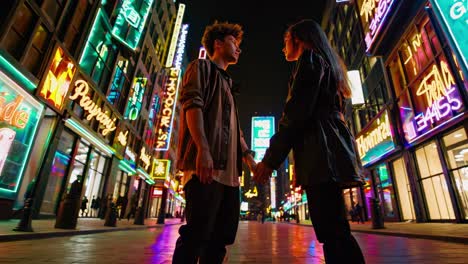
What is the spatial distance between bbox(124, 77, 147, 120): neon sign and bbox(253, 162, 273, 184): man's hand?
21.7 metres

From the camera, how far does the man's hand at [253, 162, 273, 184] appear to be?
1899 millimetres

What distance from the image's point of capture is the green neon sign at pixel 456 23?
896 centimetres

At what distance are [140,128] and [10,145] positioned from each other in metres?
17.0

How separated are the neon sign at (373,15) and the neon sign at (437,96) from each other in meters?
4.36

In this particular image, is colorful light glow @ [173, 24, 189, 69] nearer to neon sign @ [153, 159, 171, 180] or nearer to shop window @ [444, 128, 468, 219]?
neon sign @ [153, 159, 171, 180]

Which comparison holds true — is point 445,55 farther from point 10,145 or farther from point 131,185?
point 131,185

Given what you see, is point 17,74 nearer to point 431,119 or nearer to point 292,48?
point 292,48

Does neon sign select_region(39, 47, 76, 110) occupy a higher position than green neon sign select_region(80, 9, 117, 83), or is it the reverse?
green neon sign select_region(80, 9, 117, 83)

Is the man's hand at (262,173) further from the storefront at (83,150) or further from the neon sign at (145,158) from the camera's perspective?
the neon sign at (145,158)

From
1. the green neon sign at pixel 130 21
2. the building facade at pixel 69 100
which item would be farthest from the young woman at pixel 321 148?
the green neon sign at pixel 130 21

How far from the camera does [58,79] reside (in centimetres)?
1203

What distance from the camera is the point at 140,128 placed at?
2662cm

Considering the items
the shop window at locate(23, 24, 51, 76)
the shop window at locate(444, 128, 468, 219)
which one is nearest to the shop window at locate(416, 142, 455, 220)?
the shop window at locate(444, 128, 468, 219)

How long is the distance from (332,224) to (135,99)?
2410 centimetres
